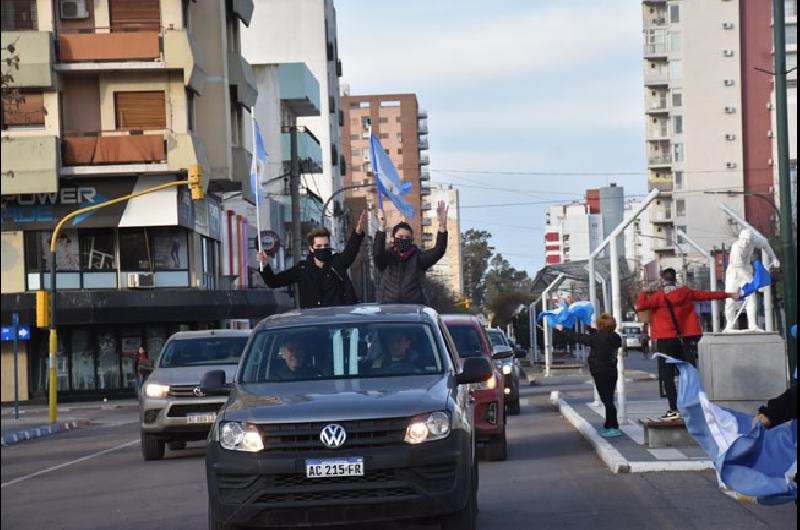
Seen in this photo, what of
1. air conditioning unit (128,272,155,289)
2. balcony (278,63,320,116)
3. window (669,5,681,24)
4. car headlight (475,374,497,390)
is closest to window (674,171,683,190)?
window (669,5,681,24)

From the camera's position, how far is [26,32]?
4734 cm

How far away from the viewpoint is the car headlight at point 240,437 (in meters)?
8.79

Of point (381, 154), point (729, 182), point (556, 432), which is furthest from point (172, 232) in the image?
point (729, 182)

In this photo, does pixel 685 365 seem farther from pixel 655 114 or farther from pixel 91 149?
pixel 655 114

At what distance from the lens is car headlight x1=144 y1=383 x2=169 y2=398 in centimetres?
1884

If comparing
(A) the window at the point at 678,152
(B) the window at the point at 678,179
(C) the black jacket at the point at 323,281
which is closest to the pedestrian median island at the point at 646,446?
(C) the black jacket at the point at 323,281

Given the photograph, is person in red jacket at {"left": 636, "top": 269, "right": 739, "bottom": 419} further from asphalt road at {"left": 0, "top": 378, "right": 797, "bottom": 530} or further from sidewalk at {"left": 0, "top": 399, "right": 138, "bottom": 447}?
sidewalk at {"left": 0, "top": 399, "right": 138, "bottom": 447}

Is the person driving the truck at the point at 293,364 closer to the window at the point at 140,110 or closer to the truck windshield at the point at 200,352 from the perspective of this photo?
the truck windshield at the point at 200,352

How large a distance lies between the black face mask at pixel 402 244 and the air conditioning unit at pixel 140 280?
36287mm

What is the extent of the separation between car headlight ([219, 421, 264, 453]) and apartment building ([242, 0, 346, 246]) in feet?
275

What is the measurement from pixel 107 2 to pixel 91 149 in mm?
5462

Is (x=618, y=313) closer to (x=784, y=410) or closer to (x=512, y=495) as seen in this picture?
(x=512, y=495)

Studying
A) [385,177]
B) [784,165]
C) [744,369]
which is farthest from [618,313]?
[385,177]

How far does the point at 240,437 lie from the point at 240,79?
4798 cm
